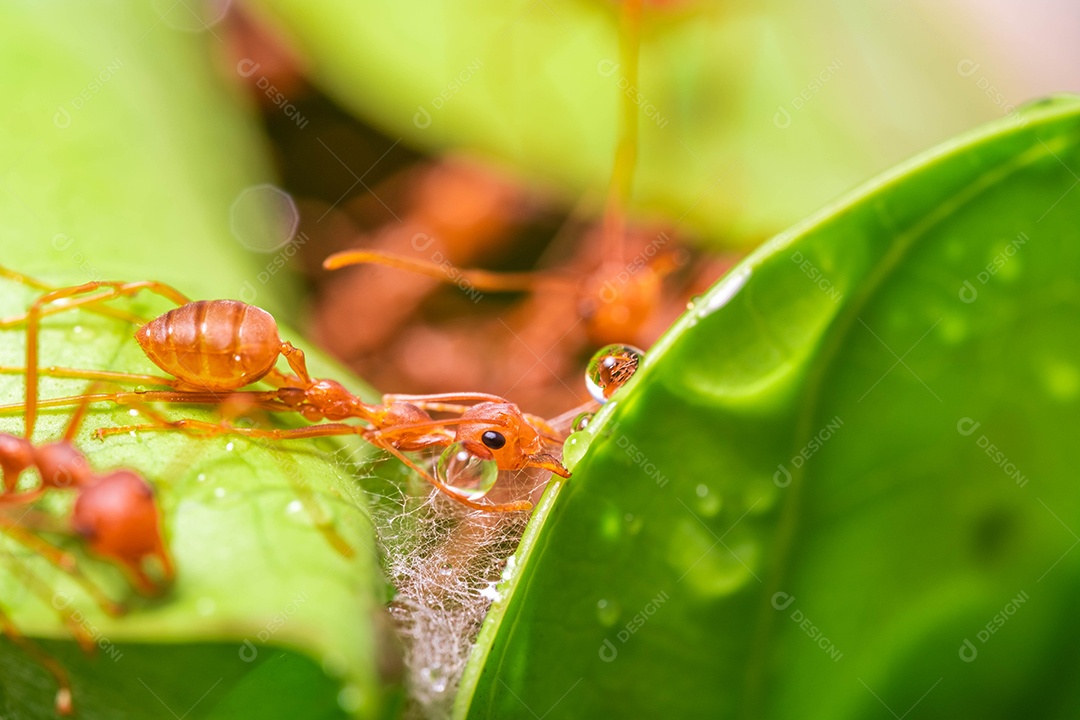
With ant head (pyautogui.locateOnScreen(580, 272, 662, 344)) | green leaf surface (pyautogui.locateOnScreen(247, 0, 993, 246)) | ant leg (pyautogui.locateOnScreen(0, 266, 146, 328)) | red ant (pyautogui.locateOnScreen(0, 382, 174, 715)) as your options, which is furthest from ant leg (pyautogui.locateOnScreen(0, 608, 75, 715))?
green leaf surface (pyautogui.locateOnScreen(247, 0, 993, 246))

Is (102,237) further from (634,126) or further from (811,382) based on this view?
(634,126)

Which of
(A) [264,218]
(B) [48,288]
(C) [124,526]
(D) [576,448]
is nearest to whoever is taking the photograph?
(C) [124,526]

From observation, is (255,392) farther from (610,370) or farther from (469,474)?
(610,370)

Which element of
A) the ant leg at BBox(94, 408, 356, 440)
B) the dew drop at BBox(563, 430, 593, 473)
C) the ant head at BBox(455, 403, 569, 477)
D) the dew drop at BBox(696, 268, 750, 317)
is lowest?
the ant leg at BBox(94, 408, 356, 440)

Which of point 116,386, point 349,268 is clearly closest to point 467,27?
point 349,268

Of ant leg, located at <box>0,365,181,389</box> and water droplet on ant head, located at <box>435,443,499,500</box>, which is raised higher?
water droplet on ant head, located at <box>435,443,499,500</box>

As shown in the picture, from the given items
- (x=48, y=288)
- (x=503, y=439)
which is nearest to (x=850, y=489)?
(x=503, y=439)

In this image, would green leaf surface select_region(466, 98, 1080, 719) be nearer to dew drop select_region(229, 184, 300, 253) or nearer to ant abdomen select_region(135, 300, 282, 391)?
ant abdomen select_region(135, 300, 282, 391)
